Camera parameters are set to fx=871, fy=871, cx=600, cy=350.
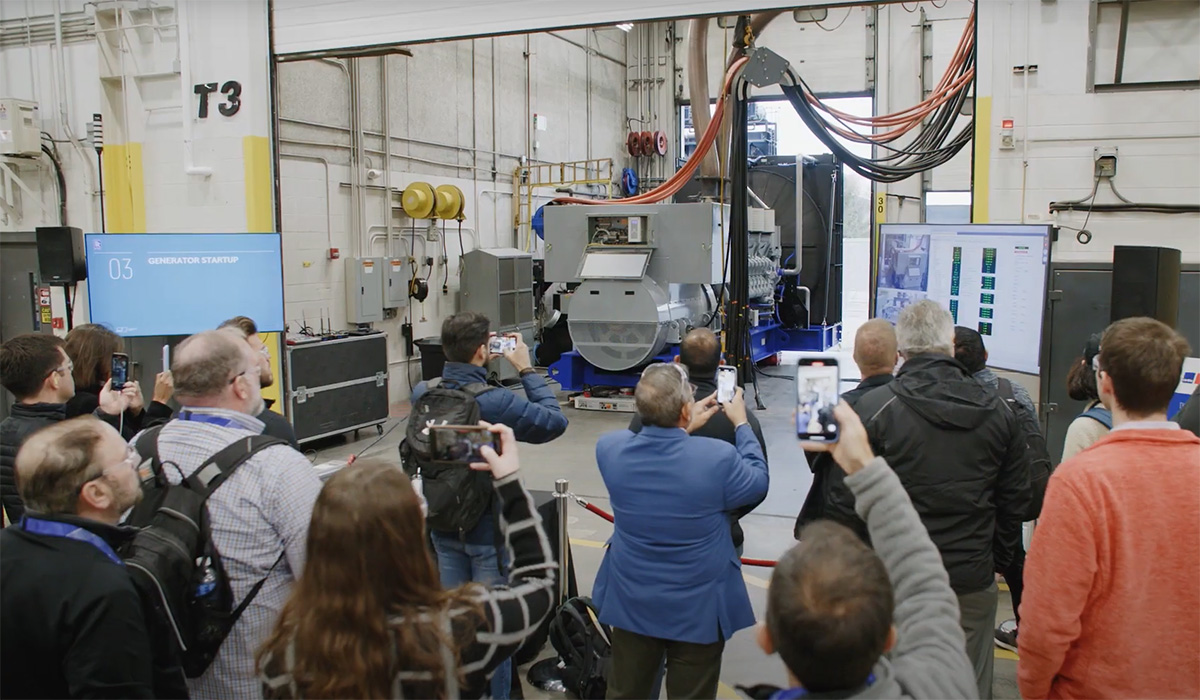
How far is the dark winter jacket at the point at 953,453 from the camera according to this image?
2695mm

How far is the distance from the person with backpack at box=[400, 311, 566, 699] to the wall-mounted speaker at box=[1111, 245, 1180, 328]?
282cm

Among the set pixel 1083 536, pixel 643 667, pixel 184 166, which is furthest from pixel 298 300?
pixel 1083 536

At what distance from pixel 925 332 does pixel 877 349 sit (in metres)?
0.24

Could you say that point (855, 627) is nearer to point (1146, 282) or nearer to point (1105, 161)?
point (1146, 282)

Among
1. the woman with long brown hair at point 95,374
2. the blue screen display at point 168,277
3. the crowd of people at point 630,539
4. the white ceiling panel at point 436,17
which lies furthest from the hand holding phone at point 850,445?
the blue screen display at point 168,277

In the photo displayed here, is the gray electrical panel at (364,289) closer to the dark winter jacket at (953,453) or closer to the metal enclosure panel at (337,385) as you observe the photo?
the metal enclosure panel at (337,385)

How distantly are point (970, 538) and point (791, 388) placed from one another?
8.57 metres

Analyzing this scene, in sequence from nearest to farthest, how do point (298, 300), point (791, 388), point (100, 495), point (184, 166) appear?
point (100, 495)
point (184, 166)
point (298, 300)
point (791, 388)

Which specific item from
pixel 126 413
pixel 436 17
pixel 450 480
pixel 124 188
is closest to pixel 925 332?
pixel 450 480

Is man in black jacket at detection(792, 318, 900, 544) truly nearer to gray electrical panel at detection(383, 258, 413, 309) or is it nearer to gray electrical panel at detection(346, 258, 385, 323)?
gray electrical panel at detection(346, 258, 385, 323)

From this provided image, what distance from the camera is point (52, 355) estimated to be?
3.04 metres

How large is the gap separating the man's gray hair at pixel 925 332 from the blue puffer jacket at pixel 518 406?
1254 millimetres

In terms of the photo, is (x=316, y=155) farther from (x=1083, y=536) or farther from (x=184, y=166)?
(x=1083, y=536)

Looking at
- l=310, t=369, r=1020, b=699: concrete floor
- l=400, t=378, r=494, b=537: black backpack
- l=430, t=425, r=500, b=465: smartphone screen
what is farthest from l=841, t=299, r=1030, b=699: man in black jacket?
l=430, t=425, r=500, b=465: smartphone screen
